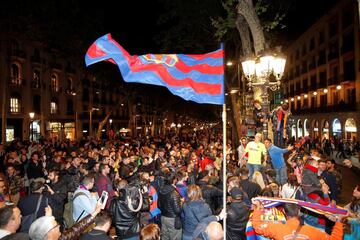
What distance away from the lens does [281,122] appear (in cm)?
943

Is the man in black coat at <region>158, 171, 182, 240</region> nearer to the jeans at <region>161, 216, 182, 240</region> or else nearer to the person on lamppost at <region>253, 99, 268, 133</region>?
the jeans at <region>161, 216, 182, 240</region>

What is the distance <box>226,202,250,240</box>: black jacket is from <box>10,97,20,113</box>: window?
35.5 m

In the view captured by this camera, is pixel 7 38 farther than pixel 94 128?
No

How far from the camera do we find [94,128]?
57.8 metres

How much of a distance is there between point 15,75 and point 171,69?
118ft

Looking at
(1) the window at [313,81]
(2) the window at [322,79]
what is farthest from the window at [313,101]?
(2) the window at [322,79]

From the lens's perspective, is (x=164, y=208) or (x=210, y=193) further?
(x=210, y=193)

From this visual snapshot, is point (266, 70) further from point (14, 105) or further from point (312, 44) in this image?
point (312, 44)

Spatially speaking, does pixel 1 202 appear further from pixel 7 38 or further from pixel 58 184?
pixel 7 38

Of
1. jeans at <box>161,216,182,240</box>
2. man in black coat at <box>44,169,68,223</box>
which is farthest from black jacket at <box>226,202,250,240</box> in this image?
man in black coat at <box>44,169,68,223</box>

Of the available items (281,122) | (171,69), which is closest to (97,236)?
(171,69)

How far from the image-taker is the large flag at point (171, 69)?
17.4 ft

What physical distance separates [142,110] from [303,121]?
41.9 metres

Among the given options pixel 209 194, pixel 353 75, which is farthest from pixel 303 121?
pixel 209 194
